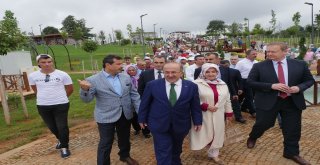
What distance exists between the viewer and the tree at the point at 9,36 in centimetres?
927

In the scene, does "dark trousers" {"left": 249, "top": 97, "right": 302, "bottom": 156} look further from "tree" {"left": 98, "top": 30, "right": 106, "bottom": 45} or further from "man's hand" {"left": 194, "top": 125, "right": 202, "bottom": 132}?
"tree" {"left": 98, "top": 30, "right": 106, "bottom": 45}

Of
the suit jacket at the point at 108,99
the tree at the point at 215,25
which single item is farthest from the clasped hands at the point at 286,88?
the tree at the point at 215,25

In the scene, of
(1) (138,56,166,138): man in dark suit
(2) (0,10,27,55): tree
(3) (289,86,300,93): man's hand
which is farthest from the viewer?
(2) (0,10,27,55): tree

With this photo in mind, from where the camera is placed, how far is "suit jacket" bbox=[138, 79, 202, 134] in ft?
14.7

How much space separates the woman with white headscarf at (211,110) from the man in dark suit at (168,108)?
1.31ft

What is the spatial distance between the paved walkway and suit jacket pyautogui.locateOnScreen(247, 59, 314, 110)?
96 cm

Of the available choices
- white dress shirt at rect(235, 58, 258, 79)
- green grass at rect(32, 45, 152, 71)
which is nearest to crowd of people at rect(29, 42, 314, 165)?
white dress shirt at rect(235, 58, 258, 79)

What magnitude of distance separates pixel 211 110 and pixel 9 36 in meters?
6.99

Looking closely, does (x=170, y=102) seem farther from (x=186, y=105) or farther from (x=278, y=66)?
(x=278, y=66)

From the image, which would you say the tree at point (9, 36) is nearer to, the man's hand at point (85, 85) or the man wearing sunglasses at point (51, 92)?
the man wearing sunglasses at point (51, 92)

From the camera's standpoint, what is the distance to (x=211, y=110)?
5012mm

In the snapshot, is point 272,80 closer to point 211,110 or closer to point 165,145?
point 211,110

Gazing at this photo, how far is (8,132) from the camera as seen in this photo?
8.59 metres

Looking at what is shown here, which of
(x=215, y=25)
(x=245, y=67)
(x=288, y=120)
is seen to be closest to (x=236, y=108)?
(x=245, y=67)
